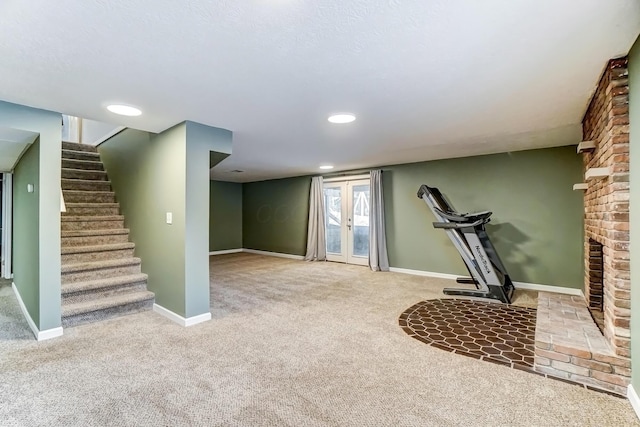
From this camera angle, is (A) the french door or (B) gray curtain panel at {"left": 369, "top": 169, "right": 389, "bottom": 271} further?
(A) the french door

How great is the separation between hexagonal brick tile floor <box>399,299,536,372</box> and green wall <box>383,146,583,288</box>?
125 centimetres

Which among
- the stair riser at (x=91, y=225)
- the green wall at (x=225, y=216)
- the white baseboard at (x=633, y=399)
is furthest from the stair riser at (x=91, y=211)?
the white baseboard at (x=633, y=399)

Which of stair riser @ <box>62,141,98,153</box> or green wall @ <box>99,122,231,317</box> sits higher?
stair riser @ <box>62,141,98,153</box>

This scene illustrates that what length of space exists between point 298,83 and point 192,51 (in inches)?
27.5

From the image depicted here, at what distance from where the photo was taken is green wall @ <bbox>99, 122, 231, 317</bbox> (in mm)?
3152

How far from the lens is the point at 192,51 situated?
175cm

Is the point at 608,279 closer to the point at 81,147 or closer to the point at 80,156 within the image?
the point at 80,156

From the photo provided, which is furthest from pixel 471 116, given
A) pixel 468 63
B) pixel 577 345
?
pixel 577 345

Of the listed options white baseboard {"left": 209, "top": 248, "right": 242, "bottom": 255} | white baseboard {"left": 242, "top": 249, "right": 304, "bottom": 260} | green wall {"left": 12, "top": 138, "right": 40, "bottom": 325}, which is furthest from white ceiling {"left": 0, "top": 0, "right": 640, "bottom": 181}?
white baseboard {"left": 209, "top": 248, "right": 242, "bottom": 255}

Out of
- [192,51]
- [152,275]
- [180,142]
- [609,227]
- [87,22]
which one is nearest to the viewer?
[87,22]

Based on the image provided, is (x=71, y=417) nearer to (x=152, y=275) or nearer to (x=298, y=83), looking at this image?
(x=152, y=275)

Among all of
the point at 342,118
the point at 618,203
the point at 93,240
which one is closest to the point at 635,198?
the point at 618,203

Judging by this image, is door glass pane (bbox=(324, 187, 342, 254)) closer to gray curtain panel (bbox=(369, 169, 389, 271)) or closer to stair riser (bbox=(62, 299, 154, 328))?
gray curtain panel (bbox=(369, 169, 389, 271))

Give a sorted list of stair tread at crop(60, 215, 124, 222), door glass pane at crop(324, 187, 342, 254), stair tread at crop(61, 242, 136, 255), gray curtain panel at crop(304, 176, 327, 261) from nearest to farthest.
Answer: stair tread at crop(61, 242, 136, 255), stair tread at crop(60, 215, 124, 222), door glass pane at crop(324, 187, 342, 254), gray curtain panel at crop(304, 176, 327, 261)
